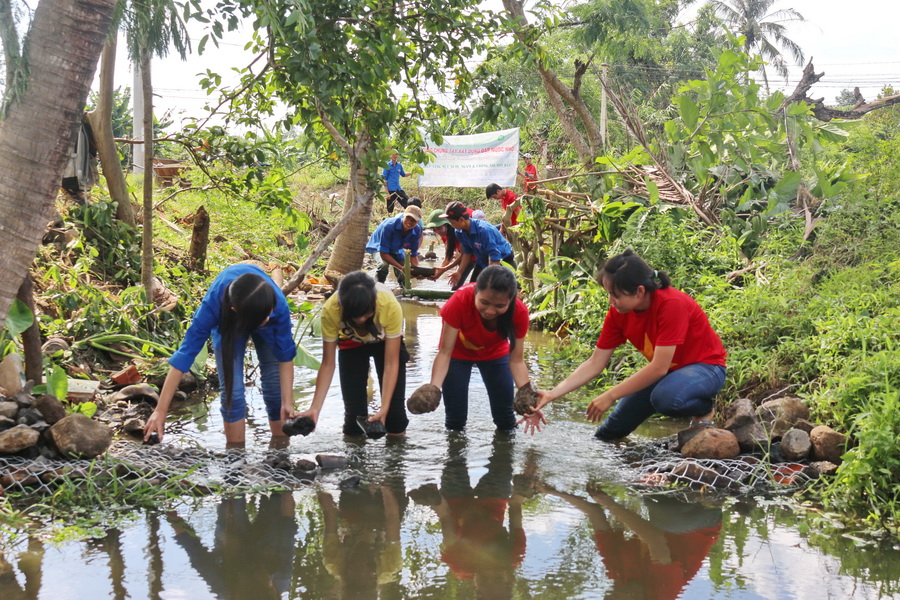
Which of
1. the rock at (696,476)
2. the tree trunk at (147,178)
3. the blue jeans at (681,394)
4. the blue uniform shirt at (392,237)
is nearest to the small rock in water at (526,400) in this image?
the blue jeans at (681,394)

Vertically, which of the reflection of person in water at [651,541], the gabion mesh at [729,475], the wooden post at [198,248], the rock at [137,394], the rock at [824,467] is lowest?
the reflection of person in water at [651,541]

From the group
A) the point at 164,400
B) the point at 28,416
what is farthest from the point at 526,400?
the point at 28,416

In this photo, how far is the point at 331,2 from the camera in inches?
215

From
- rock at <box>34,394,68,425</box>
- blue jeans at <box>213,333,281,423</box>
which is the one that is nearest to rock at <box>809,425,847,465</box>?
blue jeans at <box>213,333,281,423</box>

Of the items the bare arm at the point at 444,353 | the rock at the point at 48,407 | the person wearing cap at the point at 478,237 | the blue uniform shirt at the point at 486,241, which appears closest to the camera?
the rock at the point at 48,407

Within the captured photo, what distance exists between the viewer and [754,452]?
4.80 m

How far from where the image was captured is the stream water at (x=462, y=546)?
128 inches

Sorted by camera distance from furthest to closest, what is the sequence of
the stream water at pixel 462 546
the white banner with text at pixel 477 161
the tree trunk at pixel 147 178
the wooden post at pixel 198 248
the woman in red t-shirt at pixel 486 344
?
the white banner with text at pixel 477 161 → the wooden post at pixel 198 248 → the tree trunk at pixel 147 178 → the woman in red t-shirt at pixel 486 344 → the stream water at pixel 462 546

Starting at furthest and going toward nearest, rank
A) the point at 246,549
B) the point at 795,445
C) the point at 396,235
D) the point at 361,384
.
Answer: the point at 396,235 < the point at 361,384 < the point at 795,445 < the point at 246,549

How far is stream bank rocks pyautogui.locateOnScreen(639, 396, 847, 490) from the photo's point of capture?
4.50 metres

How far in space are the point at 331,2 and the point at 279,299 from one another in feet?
6.94

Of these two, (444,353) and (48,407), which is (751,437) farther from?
(48,407)

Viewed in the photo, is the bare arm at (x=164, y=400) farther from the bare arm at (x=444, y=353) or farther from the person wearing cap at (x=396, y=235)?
the person wearing cap at (x=396, y=235)

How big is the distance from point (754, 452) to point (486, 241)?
12.4 feet
